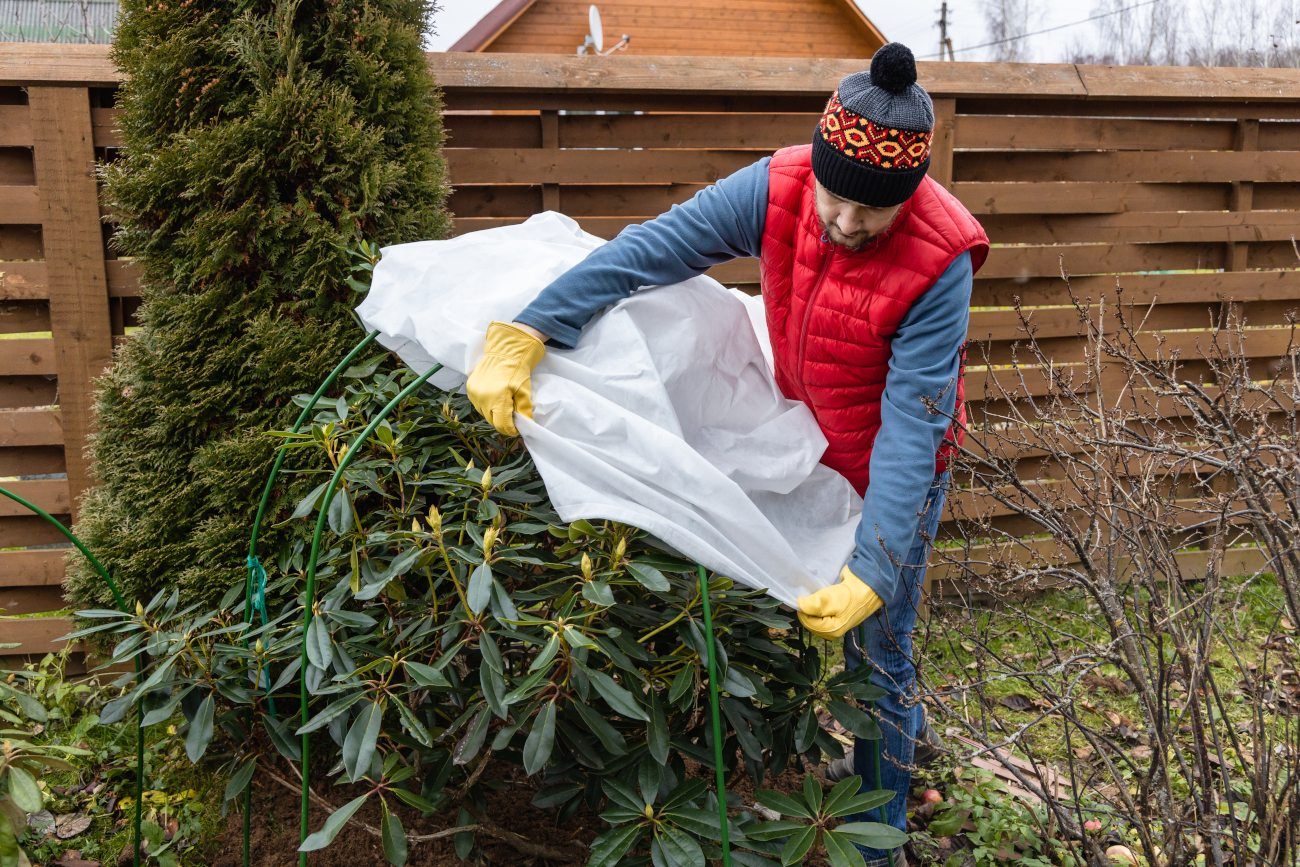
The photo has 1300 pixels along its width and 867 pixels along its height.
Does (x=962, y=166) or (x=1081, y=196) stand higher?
(x=962, y=166)

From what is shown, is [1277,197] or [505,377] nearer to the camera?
[505,377]

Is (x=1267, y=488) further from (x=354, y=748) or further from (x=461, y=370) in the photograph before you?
(x=354, y=748)

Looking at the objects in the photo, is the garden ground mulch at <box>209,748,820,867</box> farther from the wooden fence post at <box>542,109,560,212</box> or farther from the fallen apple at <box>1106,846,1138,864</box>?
the wooden fence post at <box>542,109,560,212</box>

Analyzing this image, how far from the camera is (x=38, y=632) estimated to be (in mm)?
2729

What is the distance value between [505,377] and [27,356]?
6.51 feet

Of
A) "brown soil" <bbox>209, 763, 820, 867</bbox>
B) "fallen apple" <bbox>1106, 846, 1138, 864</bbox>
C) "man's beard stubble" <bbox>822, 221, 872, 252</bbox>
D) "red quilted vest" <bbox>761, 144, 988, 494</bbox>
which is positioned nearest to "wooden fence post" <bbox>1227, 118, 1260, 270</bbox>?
"red quilted vest" <bbox>761, 144, 988, 494</bbox>

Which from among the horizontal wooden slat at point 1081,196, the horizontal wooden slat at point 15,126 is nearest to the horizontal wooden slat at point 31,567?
the horizontal wooden slat at point 15,126

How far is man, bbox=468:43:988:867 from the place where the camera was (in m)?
1.55

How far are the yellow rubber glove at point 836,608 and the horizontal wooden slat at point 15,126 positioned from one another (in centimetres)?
271

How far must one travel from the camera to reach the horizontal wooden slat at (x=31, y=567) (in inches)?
106

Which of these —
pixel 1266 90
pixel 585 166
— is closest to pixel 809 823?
pixel 585 166

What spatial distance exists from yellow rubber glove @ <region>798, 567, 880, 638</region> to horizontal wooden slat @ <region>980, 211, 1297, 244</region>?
7.14 feet

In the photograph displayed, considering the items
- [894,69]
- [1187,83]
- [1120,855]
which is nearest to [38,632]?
[894,69]

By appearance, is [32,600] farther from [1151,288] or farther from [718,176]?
[1151,288]
